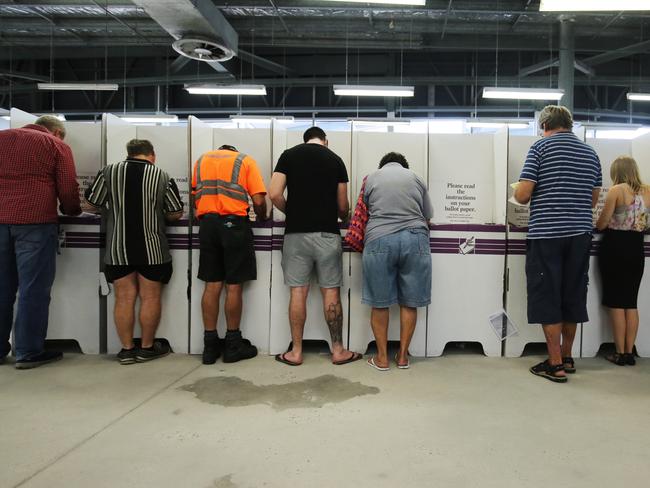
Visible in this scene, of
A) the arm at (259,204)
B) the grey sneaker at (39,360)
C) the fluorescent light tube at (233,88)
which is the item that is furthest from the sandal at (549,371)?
the fluorescent light tube at (233,88)

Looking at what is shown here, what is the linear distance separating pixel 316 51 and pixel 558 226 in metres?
10.0

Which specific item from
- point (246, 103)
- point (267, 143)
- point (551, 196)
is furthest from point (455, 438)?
point (246, 103)

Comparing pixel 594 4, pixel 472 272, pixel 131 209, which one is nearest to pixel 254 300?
pixel 131 209

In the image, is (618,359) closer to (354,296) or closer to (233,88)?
(354,296)

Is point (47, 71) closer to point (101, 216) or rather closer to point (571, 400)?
point (101, 216)

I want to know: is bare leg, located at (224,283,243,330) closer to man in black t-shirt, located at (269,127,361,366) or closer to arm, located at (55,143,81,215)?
man in black t-shirt, located at (269,127,361,366)

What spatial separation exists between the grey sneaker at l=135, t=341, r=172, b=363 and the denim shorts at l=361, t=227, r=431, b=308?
151 cm

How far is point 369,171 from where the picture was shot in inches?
130

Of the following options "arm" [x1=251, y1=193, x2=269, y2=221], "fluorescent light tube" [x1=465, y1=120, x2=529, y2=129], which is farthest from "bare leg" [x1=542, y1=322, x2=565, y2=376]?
"fluorescent light tube" [x1=465, y1=120, x2=529, y2=129]

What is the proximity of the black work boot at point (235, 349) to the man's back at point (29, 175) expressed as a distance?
1.42 meters

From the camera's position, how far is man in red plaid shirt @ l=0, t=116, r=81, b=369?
271 cm

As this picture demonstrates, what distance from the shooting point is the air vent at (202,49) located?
7.03 metres

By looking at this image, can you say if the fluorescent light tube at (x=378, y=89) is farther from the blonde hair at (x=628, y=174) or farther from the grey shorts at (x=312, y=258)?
the grey shorts at (x=312, y=258)

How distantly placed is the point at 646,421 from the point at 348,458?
1506 millimetres
